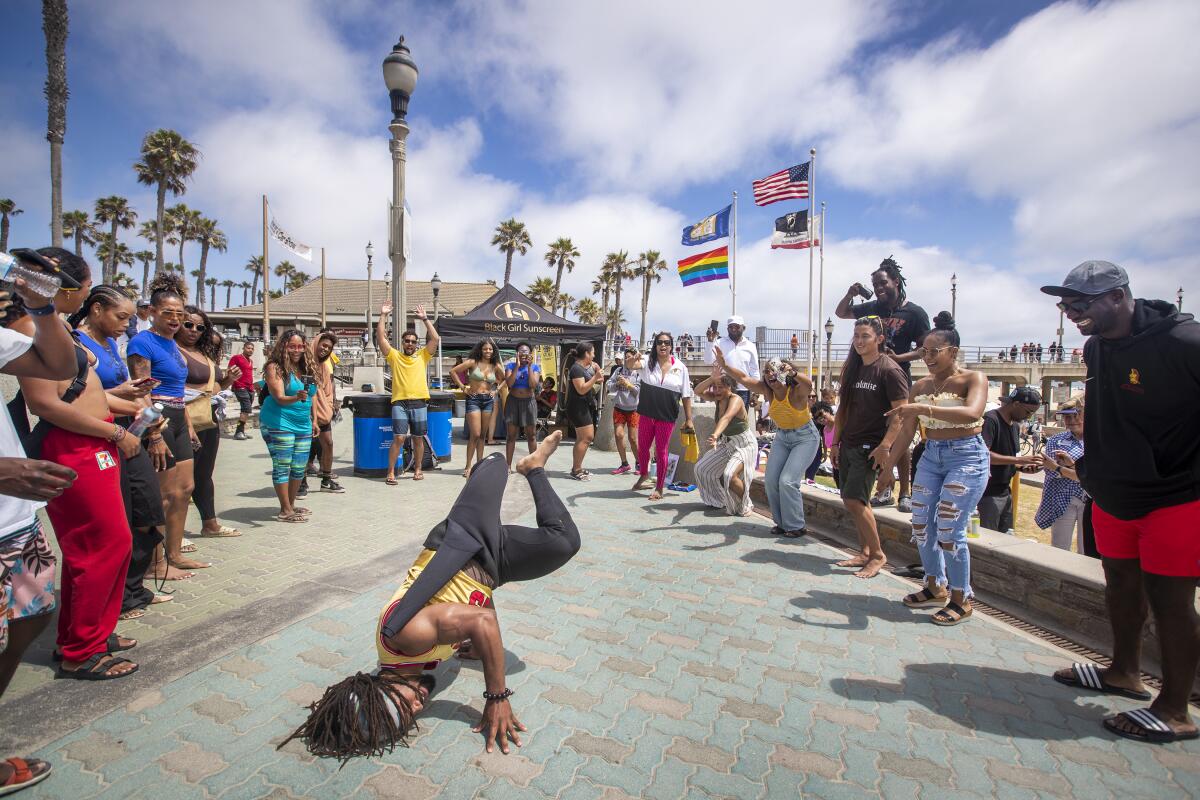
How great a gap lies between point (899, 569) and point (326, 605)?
175 inches

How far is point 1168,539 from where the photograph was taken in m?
2.54

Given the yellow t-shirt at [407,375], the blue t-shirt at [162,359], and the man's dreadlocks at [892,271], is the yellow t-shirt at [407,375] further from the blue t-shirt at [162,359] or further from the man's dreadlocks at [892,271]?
the man's dreadlocks at [892,271]

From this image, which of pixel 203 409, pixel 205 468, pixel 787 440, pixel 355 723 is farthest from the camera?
pixel 787 440

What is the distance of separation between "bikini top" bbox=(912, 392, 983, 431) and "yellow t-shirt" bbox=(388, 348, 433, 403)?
5.87 metres

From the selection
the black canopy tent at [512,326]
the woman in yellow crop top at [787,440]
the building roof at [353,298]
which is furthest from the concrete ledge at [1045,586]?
the building roof at [353,298]

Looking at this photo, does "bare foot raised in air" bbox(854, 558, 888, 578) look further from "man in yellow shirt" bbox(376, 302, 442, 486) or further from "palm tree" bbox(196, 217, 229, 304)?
"palm tree" bbox(196, 217, 229, 304)

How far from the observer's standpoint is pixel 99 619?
2797 millimetres

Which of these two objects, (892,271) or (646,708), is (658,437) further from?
(646,708)

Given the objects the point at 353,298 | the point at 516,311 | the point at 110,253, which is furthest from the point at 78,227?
the point at 516,311

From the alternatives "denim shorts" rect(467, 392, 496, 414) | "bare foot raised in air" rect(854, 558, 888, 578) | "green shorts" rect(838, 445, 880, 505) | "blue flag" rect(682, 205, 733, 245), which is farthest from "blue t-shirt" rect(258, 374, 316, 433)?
"blue flag" rect(682, 205, 733, 245)

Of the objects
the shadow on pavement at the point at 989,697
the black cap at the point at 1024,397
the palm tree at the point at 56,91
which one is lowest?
the shadow on pavement at the point at 989,697

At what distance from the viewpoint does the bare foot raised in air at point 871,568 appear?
4.55 meters

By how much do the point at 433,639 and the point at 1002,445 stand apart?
5.36m

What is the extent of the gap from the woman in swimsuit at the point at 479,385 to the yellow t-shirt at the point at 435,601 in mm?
5485
